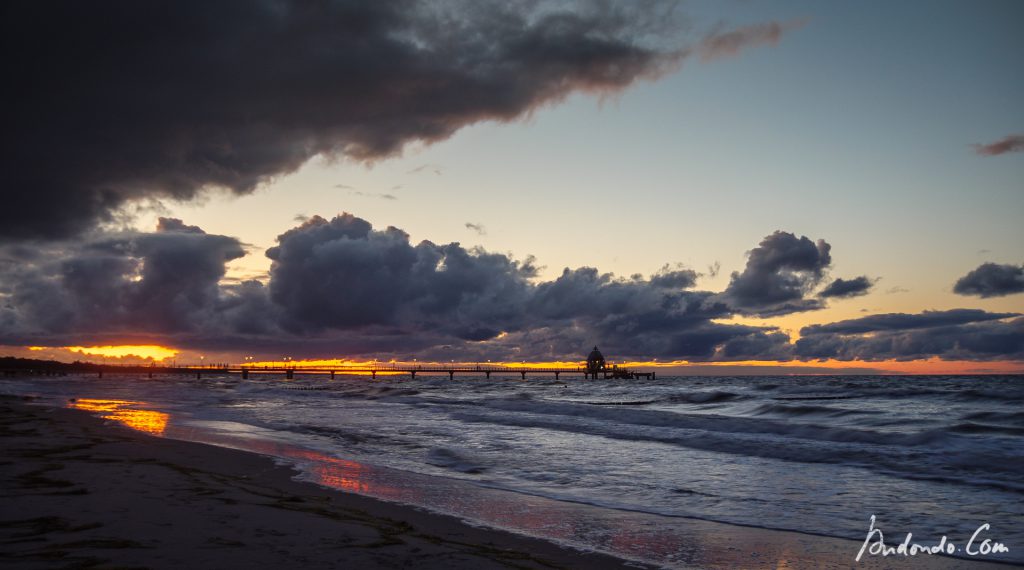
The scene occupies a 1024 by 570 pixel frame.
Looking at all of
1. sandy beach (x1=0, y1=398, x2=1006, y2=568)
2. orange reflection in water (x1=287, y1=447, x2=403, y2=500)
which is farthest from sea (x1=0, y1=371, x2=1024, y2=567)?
sandy beach (x1=0, y1=398, x2=1006, y2=568)

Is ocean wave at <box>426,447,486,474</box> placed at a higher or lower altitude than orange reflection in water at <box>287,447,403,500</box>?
lower

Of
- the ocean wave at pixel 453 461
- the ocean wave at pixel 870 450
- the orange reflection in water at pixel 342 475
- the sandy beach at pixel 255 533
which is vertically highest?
the sandy beach at pixel 255 533

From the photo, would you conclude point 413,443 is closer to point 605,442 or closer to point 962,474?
point 605,442

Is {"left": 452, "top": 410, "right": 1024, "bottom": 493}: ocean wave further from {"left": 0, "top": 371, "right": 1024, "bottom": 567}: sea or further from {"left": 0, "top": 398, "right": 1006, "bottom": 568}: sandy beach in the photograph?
{"left": 0, "top": 398, "right": 1006, "bottom": 568}: sandy beach

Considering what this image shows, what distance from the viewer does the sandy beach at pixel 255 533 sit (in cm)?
550

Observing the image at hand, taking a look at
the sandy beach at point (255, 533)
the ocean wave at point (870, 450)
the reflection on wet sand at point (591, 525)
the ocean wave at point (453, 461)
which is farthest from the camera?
the ocean wave at point (453, 461)

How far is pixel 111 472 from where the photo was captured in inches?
396

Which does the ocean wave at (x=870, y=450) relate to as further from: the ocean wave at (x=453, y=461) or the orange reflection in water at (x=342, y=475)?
the orange reflection in water at (x=342, y=475)

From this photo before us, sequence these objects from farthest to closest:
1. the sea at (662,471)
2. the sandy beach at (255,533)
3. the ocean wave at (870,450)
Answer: the ocean wave at (870,450) < the sea at (662,471) < the sandy beach at (255,533)

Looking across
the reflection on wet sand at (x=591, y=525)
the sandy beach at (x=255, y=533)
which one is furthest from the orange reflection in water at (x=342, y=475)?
the sandy beach at (x=255, y=533)

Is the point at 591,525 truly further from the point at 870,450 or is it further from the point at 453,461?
the point at 870,450

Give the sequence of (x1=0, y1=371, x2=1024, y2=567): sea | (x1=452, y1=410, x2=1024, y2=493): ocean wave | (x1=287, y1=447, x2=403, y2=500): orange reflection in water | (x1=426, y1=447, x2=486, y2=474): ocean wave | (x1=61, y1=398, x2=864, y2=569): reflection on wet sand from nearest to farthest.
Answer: (x1=61, y1=398, x2=864, y2=569): reflection on wet sand < (x1=0, y1=371, x2=1024, y2=567): sea < (x1=287, y1=447, x2=403, y2=500): orange reflection in water < (x1=452, y1=410, x2=1024, y2=493): ocean wave < (x1=426, y1=447, x2=486, y2=474): ocean wave

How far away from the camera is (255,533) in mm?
6473

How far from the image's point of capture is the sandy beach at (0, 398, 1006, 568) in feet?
18.0
